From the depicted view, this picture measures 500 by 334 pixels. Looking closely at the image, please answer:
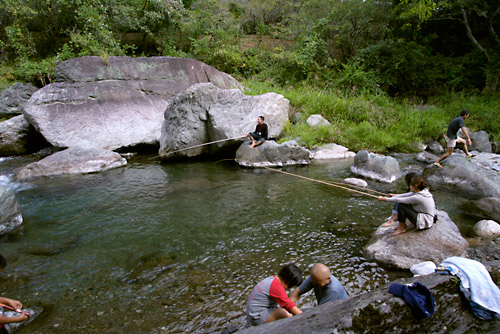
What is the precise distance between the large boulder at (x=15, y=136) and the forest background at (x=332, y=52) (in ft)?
12.2

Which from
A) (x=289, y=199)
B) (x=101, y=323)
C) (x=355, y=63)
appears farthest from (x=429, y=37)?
(x=101, y=323)

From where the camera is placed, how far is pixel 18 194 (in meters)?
8.34

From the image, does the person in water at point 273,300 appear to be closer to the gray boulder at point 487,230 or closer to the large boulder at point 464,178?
the gray boulder at point 487,230

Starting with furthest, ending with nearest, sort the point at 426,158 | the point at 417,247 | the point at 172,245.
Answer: the point at 426,158
the point at 172,245
the point at 417,247

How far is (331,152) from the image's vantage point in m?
12.3

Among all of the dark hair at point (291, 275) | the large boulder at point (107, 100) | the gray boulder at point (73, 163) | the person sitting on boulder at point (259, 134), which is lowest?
the dark hair at point (291, 275)

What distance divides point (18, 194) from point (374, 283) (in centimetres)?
944

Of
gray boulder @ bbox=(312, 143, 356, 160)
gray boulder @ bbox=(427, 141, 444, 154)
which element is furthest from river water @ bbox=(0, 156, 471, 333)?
gray boulder @ bbox=(427, 141, 444, 154)

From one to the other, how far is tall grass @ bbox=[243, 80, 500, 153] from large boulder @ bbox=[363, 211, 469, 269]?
25.4 ft

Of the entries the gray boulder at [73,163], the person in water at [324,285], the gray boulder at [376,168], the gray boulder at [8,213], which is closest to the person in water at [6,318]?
the person in water at [324,285]

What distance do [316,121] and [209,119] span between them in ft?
16.5

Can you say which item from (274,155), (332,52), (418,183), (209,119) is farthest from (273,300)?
(332,52)

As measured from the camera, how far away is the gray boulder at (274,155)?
434 inches

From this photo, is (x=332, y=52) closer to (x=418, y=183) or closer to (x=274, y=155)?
(x=274, y=155)
